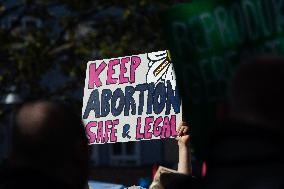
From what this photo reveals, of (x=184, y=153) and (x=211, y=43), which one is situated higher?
(x=211, y=43)

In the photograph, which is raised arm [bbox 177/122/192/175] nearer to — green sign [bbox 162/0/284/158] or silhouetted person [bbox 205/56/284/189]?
green sign [bbox 162/0/284/158]

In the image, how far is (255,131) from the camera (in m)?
2.55

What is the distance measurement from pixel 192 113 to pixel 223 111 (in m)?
0.56

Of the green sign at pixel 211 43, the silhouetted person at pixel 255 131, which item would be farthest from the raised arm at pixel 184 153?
the silhouetted person at pixel 255 131

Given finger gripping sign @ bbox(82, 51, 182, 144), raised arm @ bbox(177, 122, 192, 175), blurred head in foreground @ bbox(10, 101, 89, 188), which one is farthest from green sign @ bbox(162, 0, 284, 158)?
finger gripping sign @ bbox(82, 51, 182, 144)

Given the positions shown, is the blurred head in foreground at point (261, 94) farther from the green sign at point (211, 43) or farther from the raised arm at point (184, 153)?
the raised arm at point (184, 153)

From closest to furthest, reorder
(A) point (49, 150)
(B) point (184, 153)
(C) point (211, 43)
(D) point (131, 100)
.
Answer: (A) point (49, 150) → (C) point (211, 43) → (B) point (184, 153) → (D) point (131, 100)

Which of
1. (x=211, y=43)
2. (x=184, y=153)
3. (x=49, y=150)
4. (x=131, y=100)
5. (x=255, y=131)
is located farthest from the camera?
(x=131, y=100)

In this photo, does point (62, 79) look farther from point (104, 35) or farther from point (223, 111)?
point (223, 111)

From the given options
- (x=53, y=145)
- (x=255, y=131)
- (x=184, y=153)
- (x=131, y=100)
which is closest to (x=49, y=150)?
(x=53, y=145)

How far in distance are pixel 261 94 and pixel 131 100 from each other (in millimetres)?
3489

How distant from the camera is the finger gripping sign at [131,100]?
5.85m

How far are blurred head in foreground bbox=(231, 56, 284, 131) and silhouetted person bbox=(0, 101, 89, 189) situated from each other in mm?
524

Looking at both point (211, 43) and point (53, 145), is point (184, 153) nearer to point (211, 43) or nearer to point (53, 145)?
point (211, 43)
